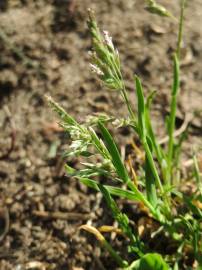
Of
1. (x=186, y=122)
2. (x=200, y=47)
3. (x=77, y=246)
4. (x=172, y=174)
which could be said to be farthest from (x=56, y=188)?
(x=200, y=47)

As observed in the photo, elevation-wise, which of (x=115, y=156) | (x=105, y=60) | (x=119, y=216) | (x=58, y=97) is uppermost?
(x=105, y=60)

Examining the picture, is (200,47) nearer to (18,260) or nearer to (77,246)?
(77,246)

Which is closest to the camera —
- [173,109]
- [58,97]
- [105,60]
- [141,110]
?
[105,60]

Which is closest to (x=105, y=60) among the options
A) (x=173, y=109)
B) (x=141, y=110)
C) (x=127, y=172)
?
(x=141, y=110)

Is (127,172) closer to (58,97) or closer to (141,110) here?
(141,110)

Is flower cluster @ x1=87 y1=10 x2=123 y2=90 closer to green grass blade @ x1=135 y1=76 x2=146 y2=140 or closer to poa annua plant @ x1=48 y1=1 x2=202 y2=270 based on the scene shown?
poa annua plant @ x1=48 y1=1 x2=202 y2=270

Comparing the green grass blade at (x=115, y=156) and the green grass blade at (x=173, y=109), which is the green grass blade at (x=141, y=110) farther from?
the green grass blade at (x=173, y=109)

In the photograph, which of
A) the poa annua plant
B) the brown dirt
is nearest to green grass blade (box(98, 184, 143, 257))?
the poa annua plant
